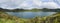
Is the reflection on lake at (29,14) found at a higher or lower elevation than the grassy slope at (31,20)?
higher

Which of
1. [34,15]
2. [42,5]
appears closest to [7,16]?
[34,15]

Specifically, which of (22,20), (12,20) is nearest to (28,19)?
(22,20)

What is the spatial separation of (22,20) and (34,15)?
5.8 inches

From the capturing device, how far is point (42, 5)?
4.23 ft

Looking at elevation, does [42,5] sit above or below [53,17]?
above

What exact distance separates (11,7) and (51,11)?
456 mm

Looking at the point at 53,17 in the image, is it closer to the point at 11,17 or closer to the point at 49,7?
the point at 49,7

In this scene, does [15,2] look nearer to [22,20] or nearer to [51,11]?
[22,20]

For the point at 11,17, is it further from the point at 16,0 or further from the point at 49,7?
the point at 49,7

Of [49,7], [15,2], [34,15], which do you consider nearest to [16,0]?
[15,2]

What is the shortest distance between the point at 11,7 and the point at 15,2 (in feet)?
0.24

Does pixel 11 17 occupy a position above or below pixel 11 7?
below

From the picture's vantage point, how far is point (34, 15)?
1287 millimetres

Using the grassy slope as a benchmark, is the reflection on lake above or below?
above
